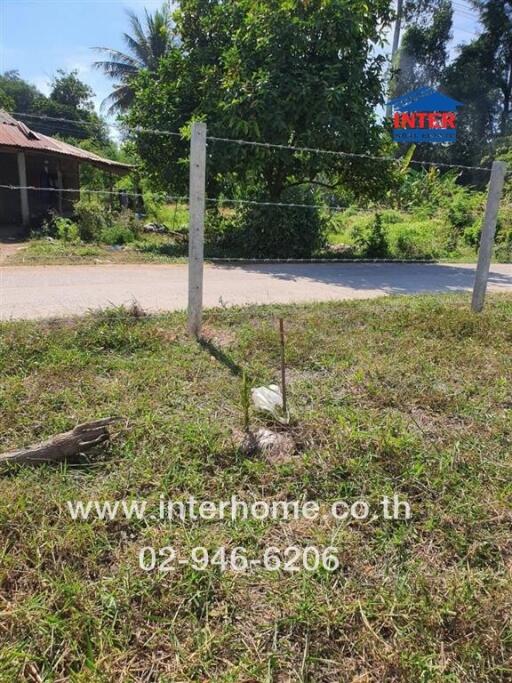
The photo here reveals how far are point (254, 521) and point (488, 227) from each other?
13.9 feet

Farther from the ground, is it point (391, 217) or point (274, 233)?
point (391, 217)

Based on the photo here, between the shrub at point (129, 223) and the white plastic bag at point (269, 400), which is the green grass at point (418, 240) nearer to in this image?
the shrub at point (129, 223)

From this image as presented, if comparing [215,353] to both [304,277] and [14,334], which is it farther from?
[304,277]

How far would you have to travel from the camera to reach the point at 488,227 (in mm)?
4906

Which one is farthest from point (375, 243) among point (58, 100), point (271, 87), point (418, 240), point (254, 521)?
point (58, 100)

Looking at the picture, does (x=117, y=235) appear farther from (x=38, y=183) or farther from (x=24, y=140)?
(x=38, y=183)

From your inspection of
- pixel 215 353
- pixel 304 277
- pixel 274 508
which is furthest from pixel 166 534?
pixel 304 277

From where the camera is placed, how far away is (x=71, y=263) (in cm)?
784

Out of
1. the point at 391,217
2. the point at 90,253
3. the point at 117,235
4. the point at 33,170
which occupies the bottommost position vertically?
the point at 90,253

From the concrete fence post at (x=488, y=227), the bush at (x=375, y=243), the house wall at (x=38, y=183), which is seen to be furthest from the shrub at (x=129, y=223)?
the concrete fence post at (x=488, y=227)

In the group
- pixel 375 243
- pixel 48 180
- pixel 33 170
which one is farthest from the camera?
pixel 48 180

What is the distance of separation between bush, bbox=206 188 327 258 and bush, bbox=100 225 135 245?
1857 mm

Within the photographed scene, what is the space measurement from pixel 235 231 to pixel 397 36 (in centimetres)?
2004

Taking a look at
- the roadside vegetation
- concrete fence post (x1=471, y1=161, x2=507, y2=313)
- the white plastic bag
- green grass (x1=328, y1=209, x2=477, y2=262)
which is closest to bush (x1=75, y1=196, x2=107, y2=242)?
the roadside vegetation
